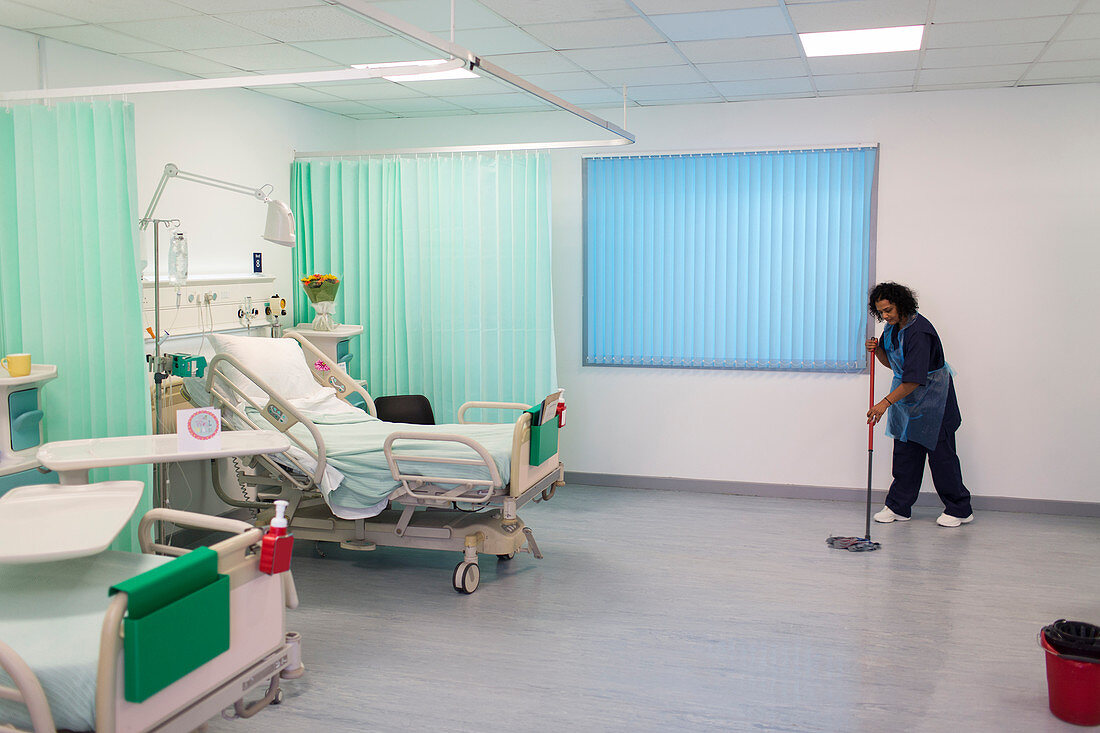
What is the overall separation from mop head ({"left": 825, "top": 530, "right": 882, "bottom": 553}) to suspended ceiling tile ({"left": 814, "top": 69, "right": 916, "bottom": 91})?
2557 millimetres

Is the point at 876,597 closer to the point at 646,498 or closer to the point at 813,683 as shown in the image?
the point at 813,683

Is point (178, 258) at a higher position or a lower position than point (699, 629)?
higher

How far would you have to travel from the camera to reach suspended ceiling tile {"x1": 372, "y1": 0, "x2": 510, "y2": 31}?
3.64 meters

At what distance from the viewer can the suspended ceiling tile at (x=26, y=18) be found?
12.1ft

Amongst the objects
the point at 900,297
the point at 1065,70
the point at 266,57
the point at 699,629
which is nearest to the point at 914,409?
the point at 900,297

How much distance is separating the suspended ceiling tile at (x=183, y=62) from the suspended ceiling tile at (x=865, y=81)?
324cm

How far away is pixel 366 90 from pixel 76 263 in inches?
94.8

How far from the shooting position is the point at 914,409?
17.3 feet

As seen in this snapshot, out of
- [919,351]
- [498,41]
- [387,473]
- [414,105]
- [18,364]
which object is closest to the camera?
[18,364]

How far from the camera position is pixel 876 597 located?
4164mm

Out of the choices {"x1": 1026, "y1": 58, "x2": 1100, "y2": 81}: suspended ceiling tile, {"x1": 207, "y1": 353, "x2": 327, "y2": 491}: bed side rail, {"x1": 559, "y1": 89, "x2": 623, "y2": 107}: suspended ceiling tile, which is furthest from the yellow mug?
{"x1": 1026, "y1": 58, "x2": 1100, "y2": 81}: suspended ceiling tile

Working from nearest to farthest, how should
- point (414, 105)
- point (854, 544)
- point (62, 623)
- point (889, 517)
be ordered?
point (62, 623), point (854, 544), point (889, 517), point (414, 105)

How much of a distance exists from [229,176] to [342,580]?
2.57 m

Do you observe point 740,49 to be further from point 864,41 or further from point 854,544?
point 854,544
